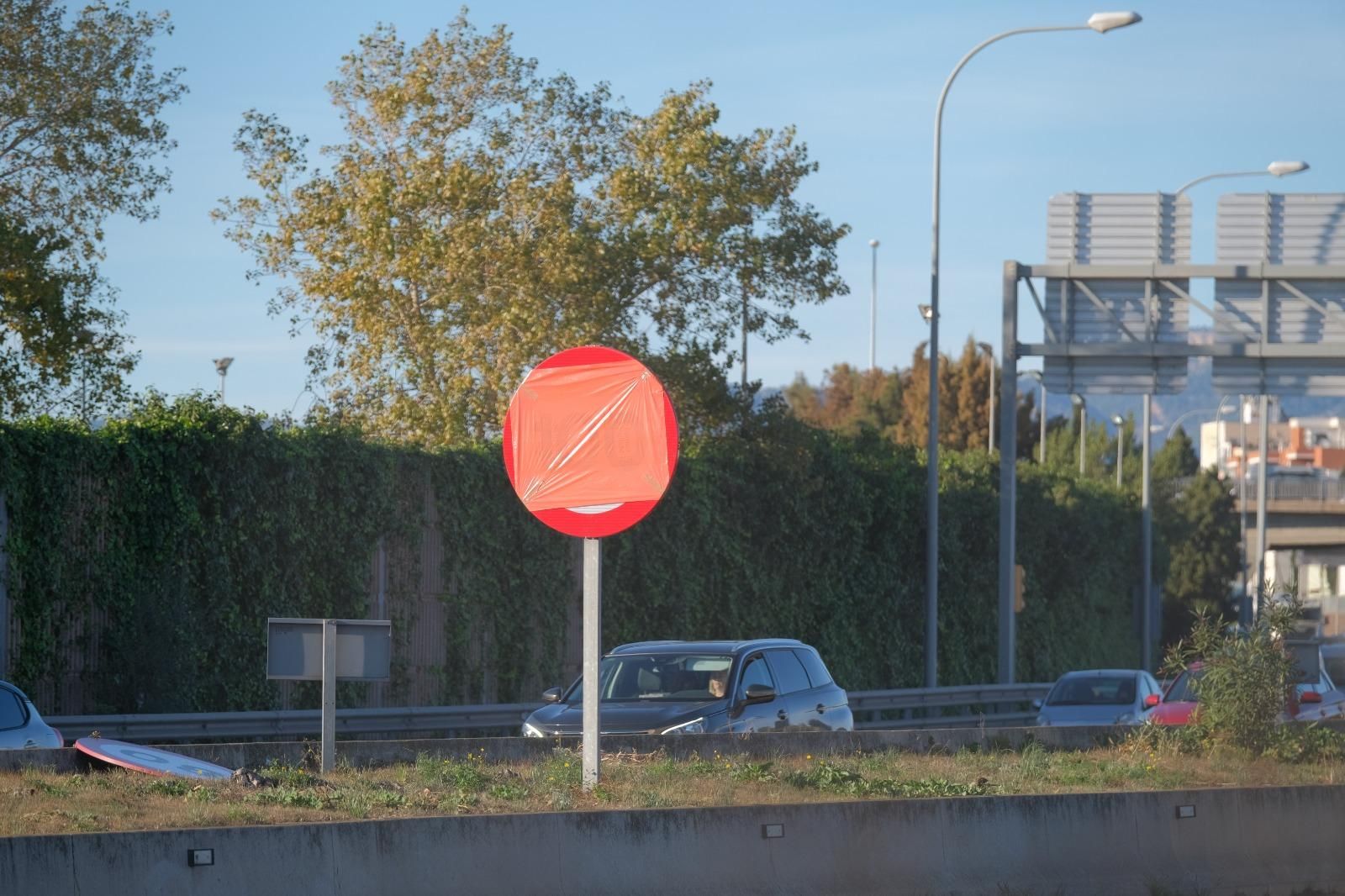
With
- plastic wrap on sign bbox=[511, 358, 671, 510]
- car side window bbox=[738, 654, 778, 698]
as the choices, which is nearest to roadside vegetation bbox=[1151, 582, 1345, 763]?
car side window bbox=[738, 654, 778, 698]

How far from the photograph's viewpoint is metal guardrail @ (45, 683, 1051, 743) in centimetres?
2045

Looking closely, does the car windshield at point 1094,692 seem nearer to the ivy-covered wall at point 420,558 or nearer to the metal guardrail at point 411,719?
the metal guardrail at point 411,719

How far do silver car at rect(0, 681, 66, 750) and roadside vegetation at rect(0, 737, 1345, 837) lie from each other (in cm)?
396

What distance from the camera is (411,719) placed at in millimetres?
24141

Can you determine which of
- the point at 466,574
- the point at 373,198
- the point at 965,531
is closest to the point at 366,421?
the point at 373,198

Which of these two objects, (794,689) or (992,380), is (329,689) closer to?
(794,689)

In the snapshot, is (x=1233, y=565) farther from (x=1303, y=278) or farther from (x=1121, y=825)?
(x=1121, y=825)

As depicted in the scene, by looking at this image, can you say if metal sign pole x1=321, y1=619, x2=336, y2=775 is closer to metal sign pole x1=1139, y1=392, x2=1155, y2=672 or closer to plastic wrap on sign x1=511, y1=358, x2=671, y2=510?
plastic wrap on sign x1=511, y1=358, x2=671, y2=510

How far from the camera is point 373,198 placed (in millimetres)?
31047

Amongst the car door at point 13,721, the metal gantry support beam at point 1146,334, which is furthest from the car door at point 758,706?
the metal gantry support beam at point 1146,334

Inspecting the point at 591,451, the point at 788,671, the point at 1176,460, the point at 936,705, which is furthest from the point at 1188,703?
the point at 1176,460

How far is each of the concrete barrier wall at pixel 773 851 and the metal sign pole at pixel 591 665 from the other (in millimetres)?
1422

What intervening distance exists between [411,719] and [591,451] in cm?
1408

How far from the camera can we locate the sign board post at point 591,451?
34.6 ft
